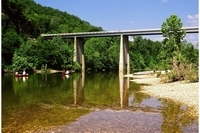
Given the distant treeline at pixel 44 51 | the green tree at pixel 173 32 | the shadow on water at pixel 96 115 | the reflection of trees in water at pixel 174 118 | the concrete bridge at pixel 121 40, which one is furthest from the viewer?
the concrete bridge at pixel 121 40

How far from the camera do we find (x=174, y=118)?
15102mm

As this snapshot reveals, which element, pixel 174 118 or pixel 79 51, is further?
pixel 79 51

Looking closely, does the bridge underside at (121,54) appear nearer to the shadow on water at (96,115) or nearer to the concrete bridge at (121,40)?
the concrete bridge at (121,40)

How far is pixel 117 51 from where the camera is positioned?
4373 inches

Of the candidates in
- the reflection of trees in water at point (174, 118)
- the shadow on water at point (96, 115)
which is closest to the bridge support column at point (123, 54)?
the shadow on water at point (96, 115)

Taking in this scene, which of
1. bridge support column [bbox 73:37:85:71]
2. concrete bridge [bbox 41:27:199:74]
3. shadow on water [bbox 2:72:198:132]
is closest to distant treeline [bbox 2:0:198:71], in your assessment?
bridge support column [bbox 73:37:85:71]

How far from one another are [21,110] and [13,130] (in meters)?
5.33

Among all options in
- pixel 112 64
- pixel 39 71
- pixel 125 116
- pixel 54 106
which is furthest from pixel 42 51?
pixel 125 116

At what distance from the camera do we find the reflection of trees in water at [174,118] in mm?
12941

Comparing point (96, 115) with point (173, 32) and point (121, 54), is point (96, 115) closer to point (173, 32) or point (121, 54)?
point (173, 32)

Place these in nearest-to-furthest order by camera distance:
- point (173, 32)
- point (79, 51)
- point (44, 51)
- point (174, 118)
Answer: point (174, 118) → point (173, 32) → point (44, 51) → point (79, 51)

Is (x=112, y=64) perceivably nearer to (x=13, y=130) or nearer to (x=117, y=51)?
(x=117, y=51)

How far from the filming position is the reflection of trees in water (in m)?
12.9

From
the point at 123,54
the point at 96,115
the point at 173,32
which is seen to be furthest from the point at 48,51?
the point at 96,115
